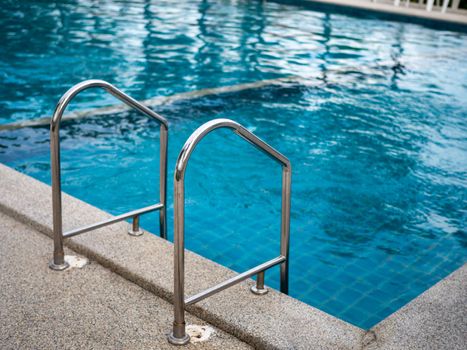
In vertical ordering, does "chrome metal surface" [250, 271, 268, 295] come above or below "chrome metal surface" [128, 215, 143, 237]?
above

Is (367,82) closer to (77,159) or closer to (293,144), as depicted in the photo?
(293,144)

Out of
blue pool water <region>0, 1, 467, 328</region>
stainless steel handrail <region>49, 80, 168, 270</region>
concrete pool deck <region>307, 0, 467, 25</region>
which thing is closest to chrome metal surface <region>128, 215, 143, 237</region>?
stainless steel handrail <region>49, 80, 168, 270</region>

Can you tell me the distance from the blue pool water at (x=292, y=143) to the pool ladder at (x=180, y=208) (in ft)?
3.58

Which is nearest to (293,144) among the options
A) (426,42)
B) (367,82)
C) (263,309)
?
(367,82)

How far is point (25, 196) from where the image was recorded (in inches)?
163

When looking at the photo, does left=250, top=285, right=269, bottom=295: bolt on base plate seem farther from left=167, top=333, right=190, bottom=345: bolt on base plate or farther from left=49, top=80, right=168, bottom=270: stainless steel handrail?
left=49, top=80, right=168, bottom=270: stainless steel handrail

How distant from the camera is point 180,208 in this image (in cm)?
246

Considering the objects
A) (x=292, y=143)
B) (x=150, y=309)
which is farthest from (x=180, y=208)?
(x=292, y=143)

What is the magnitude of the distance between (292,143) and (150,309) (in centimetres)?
467

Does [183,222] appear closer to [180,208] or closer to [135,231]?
[180,208]

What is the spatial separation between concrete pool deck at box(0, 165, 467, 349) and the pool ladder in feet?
0.34

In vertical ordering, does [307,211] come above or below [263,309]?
below

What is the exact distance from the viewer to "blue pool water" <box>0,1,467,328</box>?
479 cm

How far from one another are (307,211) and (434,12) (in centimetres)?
1565
